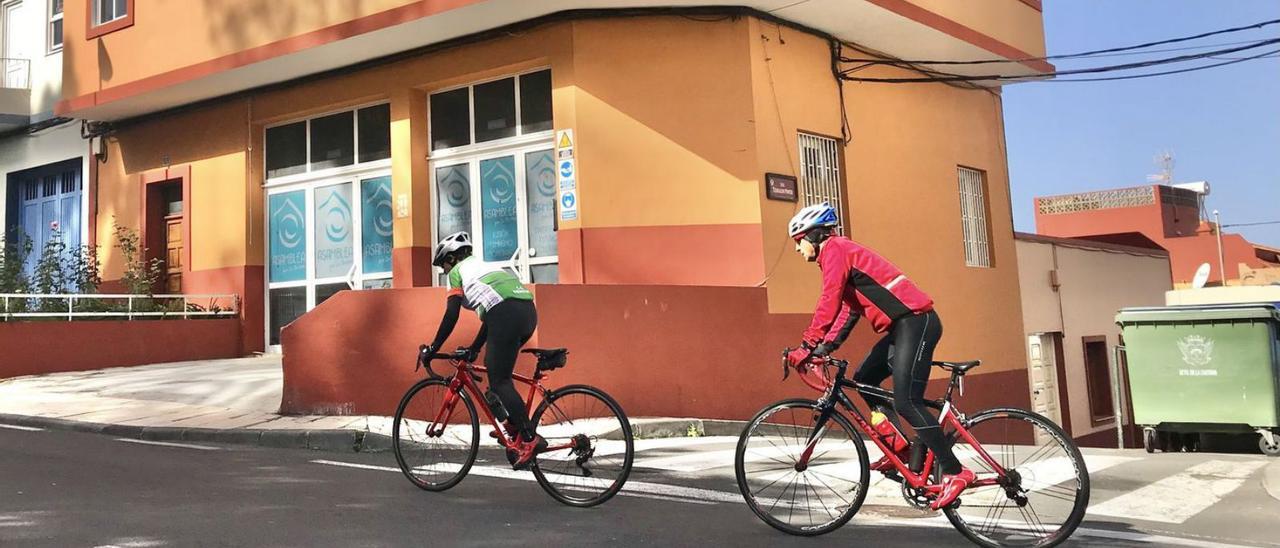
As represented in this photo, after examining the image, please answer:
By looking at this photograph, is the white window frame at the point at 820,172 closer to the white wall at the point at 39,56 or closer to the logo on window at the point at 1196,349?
the logo on window at the point at 1196,349

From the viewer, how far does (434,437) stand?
6270 mm

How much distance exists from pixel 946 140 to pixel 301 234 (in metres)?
9.89

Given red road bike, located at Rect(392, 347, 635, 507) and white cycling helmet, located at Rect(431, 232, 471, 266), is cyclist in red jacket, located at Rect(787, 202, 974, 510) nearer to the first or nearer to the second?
red road bike, located at Rect(392, 347, 635, 507)

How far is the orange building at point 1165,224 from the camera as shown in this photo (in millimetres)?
37688

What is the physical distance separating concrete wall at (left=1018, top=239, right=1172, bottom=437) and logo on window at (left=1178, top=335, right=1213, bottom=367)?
208 inches

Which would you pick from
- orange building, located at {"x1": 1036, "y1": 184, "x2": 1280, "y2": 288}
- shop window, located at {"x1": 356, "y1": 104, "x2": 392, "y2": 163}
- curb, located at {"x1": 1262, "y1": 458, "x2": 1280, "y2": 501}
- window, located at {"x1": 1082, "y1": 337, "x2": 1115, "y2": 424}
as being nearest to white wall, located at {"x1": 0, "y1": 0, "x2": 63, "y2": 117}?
shop window, located at {"x1": 356, "y1": 104, "x2": 392, "y2": 163}

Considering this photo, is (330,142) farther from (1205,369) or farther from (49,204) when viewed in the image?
(1205,369)

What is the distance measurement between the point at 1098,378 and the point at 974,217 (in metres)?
4.79

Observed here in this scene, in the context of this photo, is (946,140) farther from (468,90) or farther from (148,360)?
(148,360)

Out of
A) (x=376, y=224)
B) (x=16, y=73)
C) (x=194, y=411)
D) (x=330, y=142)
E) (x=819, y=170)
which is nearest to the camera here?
(x=194, y=411)

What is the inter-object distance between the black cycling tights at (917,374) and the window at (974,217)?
10263 millimetres

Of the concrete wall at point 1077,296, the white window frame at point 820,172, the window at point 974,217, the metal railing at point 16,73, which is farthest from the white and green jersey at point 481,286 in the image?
the metal railing at point 16,73

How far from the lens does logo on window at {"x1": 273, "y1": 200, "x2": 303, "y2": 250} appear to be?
1434cm

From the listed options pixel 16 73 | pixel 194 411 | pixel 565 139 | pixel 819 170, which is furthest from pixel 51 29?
pixel 819 170
